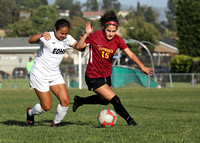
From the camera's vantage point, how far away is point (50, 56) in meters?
7.88

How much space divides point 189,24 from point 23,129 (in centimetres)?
3725

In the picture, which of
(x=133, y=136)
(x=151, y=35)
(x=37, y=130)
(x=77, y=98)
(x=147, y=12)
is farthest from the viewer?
(x=147, y=12)

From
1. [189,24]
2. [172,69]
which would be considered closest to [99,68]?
[172,69]

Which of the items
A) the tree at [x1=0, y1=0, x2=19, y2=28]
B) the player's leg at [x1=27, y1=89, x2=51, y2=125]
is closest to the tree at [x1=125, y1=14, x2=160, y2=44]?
the tree at [x1=0, y1=0, x2=19, y2=28]

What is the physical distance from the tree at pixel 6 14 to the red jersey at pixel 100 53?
11049cm

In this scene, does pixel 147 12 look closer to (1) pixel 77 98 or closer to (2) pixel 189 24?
(2) pixel 189 24

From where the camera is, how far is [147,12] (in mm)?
187875

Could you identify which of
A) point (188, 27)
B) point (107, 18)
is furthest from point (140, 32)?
point (107, 18)

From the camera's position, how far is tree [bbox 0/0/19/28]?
115 m

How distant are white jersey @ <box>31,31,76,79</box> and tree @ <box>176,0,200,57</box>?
35.2 meters

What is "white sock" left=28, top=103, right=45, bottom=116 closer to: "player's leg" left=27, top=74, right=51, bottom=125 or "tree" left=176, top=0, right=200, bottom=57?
"player's leg" left=27, top=74, right=51, bottom=125

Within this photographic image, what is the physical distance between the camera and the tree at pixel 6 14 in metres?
115

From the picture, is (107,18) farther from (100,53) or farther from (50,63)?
(50,63)

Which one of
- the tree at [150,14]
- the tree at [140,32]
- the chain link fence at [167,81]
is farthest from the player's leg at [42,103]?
the tree at [150,14]
